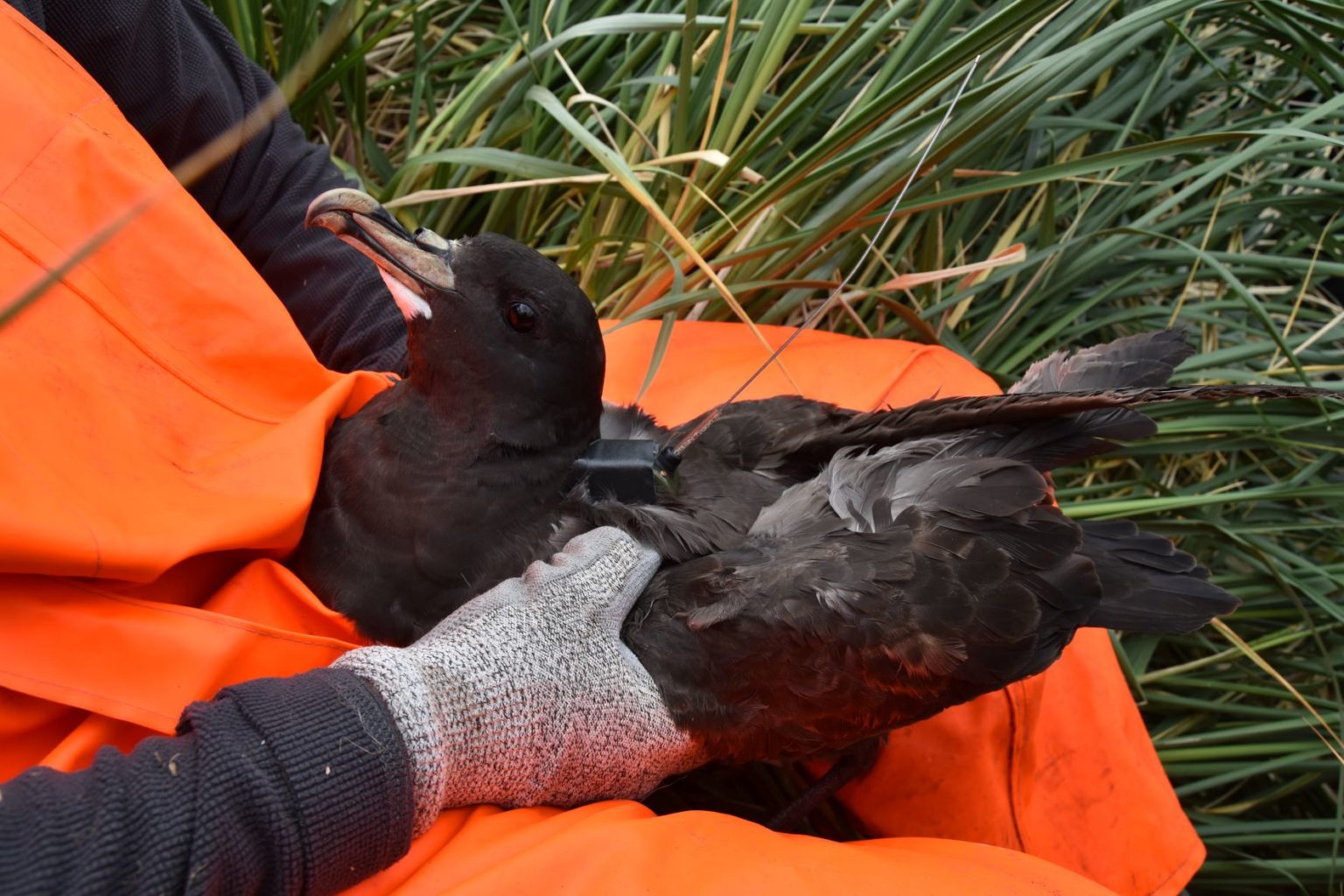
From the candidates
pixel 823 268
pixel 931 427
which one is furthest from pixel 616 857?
pixel 823 268

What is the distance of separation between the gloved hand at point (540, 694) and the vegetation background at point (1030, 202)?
0.67 m

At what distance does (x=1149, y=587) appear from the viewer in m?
1.63

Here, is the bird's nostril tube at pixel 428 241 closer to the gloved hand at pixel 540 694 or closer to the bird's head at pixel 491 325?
the bird's head at pixel 491 325

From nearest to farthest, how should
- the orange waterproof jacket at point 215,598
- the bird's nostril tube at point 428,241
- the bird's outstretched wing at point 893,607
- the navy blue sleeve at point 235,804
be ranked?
the navy blue sleeve at point 235,804, the orange waterproof jacket at point 215,598, the bird's outstretched wing at point 893,607, the bird's nostril tube at point 428,241

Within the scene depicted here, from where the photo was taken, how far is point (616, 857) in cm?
125

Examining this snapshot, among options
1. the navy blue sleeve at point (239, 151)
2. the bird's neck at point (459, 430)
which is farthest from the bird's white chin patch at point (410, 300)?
the navy blue sleeve at point (239, 151)

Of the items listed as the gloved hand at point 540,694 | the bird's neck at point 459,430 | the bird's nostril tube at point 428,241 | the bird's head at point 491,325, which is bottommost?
the gloved hand at point 540,694

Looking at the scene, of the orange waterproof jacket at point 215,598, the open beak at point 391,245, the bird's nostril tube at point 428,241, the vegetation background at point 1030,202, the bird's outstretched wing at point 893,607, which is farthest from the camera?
the vegetation background at point 1030,202

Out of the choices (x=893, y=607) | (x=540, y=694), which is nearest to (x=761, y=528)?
(x=893, y=607)

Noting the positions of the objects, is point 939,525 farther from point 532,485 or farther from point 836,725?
point 532,485

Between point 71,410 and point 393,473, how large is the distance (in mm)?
483

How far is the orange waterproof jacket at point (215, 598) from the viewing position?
1239 mm

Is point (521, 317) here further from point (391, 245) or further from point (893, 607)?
point (893, 607)

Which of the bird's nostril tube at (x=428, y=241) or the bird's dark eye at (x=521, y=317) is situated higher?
the bird's nostril tube at (x=428, y=241)
